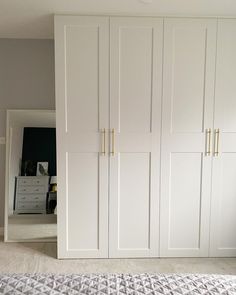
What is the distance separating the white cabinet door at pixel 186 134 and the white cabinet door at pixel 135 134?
0.29 feet

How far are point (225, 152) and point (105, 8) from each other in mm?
1657

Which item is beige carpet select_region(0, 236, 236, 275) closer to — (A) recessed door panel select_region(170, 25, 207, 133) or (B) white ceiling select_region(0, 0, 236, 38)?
(A) recessed door panel select_region(170, 25, 207, 133)

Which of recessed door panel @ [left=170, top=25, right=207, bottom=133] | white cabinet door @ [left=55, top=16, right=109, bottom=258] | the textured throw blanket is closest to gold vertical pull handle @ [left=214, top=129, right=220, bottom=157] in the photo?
recessed door panel @ [left=170, top=25, right=207, bottom=133]

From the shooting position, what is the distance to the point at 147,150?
2.50 metres

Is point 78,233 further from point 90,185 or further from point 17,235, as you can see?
point 17,235

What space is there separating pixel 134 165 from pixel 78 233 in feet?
2.69

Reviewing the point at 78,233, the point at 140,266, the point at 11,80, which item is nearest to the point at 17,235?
the point at 78,233

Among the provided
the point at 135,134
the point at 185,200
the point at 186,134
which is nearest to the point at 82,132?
the point at 135,134

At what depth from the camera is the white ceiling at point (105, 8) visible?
2.19m

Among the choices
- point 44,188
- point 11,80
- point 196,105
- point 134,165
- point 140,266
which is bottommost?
point 140,266

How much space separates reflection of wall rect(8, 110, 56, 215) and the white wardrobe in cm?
63

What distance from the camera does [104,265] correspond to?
2.47m

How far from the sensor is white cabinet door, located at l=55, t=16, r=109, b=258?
2402 mm

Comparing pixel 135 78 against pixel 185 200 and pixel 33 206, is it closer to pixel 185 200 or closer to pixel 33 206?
pixel 185 200
